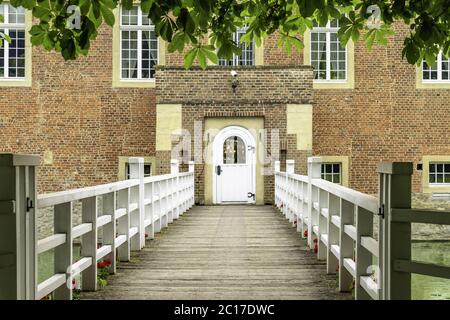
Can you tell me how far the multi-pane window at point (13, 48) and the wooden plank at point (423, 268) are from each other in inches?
710

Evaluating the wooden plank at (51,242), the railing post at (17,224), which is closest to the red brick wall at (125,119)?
the wooden plank at (51,242)

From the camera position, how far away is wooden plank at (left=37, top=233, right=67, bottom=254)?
4392 mm

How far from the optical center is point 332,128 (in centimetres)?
2006

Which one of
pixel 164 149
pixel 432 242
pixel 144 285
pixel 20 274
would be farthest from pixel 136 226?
pixel 432 242

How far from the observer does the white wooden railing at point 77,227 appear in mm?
3893

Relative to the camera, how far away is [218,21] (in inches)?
248

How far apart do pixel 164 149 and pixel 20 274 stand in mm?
14400

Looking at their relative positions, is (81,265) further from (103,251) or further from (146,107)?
(146,107)

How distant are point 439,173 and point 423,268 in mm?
17498

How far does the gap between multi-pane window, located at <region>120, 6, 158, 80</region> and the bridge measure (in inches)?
303

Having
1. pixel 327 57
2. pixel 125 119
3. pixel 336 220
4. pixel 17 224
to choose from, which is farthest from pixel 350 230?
pixel 327 57

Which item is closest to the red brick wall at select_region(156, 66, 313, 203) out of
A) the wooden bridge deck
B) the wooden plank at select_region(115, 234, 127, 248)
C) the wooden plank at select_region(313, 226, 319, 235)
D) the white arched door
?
the white arched door

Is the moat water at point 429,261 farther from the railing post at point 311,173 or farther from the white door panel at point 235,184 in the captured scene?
the white door panel at point 235,184

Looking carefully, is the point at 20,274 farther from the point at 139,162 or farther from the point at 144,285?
the point at 139,162
